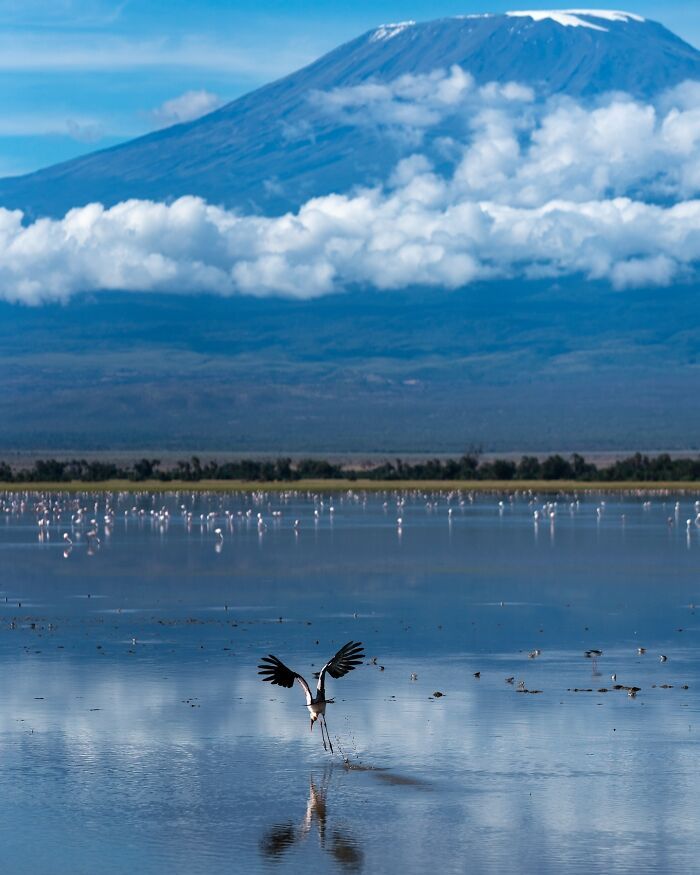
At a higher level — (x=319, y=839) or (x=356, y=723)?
(x=356, y=723)

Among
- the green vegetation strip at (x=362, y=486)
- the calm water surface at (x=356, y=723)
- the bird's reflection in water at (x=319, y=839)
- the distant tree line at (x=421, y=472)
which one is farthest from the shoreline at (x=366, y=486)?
the bird's reflection in water at (x=319, y=839)

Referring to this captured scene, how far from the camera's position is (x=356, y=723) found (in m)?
19.3

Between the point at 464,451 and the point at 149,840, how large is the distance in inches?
5552

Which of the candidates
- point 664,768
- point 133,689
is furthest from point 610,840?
point 133,689

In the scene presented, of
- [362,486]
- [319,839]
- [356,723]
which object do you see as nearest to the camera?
[319,839]

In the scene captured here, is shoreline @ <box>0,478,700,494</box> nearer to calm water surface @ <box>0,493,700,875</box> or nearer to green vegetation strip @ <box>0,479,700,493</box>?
green vegetation strip @ <box>0,479,700,493</box>

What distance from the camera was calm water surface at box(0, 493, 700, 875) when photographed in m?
14.5

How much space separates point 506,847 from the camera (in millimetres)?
14289

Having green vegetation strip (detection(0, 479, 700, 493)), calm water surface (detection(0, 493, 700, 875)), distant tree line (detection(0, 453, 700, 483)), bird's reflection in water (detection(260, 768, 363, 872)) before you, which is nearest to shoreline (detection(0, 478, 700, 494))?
green vegetation strip (detection(0, 479, 700, 493))

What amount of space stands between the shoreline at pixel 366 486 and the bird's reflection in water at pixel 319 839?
86.2 m

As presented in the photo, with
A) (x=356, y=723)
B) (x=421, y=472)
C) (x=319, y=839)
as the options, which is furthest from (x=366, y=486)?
(x=319, y=839)

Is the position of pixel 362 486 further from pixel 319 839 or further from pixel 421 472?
pixel 319 839

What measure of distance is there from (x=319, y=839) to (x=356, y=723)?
184 inches

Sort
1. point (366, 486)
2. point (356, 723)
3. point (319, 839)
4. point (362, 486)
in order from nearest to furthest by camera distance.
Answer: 1. point (319, 839)
2. point (356, 723)
3. point (362, 486)
4. point (366, 486)
